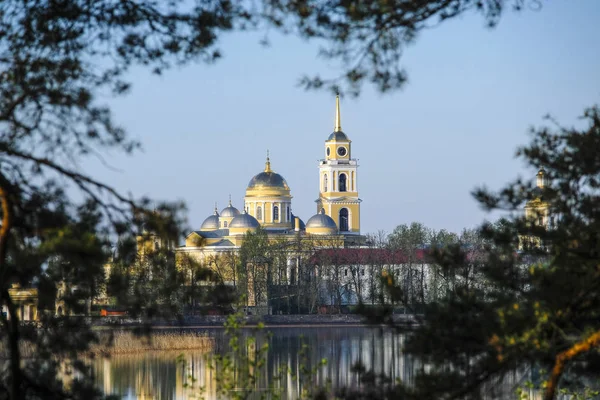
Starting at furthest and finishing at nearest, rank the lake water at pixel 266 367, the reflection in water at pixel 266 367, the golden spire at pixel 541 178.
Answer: the reflection in water at pixel 266 367, the lake water at pixel 266 367, the golden spire at pixel 541 178

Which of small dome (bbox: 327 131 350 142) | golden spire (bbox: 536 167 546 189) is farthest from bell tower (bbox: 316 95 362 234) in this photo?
golden spire (bbox: 536 167 546 189)

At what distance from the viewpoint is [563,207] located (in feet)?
38.3

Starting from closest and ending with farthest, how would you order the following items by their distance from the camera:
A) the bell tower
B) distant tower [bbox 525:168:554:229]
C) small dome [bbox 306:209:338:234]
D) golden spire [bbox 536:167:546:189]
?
distant tower [bbox 525:168:554:229] → golden spire [bbox 536:167:546:189] → small dome [bbox 306:209:338:234] → the bell tower

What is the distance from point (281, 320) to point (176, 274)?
56.2 m

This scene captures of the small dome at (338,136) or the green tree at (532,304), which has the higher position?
the small dome at (338,136)

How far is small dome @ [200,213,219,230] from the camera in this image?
105 m

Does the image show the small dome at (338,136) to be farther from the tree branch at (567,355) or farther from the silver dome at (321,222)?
the tree branch at (567,355)

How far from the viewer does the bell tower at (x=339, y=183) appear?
106 metres

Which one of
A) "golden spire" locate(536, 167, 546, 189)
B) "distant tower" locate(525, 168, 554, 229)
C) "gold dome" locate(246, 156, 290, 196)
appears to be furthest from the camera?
"gold dome" locate(246, 156, 290, 196)

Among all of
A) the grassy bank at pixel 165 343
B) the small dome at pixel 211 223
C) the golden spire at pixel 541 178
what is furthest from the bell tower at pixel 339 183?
the golden spire at pixel 541 178

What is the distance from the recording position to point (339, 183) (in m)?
108

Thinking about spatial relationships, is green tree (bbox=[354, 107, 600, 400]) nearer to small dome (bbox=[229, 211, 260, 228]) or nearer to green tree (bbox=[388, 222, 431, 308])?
green tree (bbox=[388, 222, 431, 308])

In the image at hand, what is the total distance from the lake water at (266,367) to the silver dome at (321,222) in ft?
142

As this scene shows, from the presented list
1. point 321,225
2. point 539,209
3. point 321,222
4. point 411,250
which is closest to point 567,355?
point 539,209
